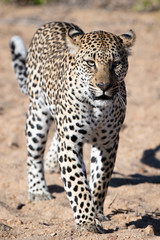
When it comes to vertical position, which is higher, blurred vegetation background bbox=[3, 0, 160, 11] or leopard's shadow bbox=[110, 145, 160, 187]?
blurred vegetation background bbox=[3, 0, 160, 11]

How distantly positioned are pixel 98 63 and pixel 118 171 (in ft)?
10.1

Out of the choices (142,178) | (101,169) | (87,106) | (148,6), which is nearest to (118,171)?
(142,178)

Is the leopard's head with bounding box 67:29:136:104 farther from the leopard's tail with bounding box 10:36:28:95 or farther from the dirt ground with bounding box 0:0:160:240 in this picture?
the leopard's tail with bounding box 10:36:28:95

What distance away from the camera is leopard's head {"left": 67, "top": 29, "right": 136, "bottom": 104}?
4.93 meters

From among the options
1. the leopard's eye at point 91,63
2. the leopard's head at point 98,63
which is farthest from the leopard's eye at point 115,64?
the leopard's eye at point 91,63

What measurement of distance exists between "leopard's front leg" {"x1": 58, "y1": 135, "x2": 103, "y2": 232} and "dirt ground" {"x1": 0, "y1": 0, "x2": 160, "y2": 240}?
178mm

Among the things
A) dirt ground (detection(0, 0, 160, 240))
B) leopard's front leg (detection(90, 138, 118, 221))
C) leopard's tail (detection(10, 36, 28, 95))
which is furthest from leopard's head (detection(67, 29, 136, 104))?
leopard's tail (detection(10, 36, 28, 95))

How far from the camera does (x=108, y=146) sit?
5734 mm

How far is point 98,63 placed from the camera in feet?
16.5

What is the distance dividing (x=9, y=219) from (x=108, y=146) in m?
1.38

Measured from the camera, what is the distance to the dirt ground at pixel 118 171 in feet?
17.6

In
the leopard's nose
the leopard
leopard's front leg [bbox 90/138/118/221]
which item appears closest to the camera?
the leopard's nose

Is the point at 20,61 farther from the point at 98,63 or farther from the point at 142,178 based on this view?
the point at 98,63

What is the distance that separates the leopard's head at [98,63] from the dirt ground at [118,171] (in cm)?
137
